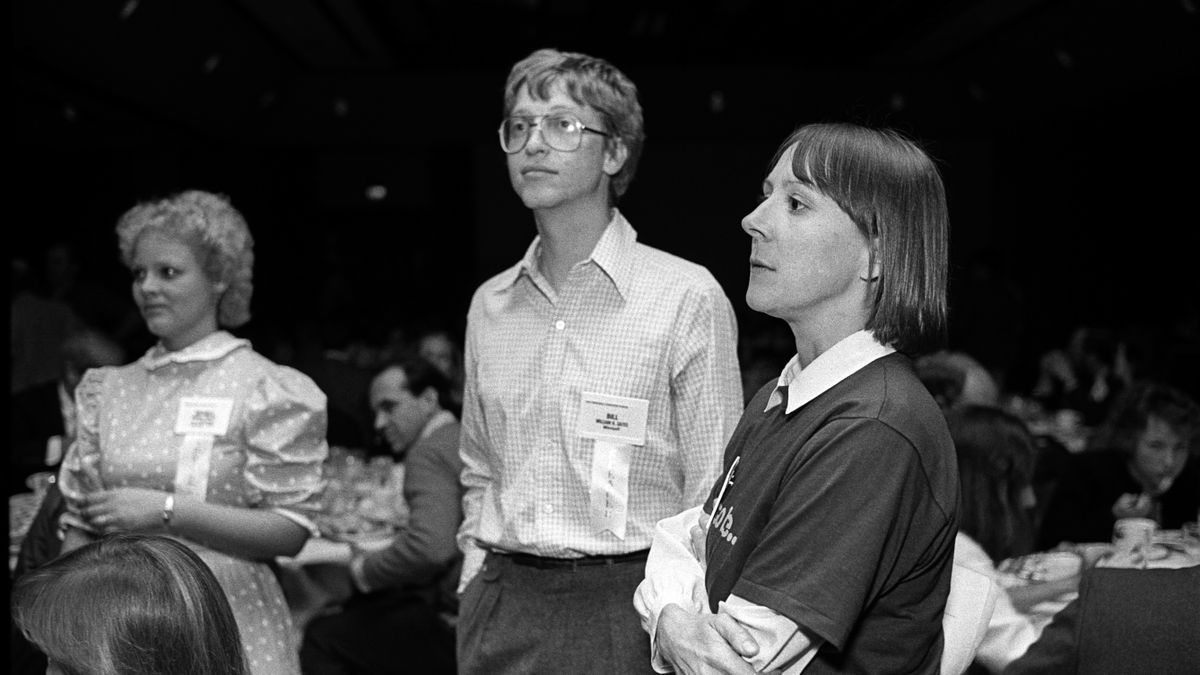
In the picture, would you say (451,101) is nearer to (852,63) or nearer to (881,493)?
(852,63)

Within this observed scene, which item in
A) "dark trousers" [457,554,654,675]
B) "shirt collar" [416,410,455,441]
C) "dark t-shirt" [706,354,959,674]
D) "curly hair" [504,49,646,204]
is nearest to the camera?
"dark t-shirt" [706,354,959,674]

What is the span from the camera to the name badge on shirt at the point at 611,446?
186 cm

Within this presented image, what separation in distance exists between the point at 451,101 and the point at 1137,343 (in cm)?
773

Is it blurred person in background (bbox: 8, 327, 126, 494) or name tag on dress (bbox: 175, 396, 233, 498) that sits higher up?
name tag on dress (bbox: 175, 396, 233, 498)

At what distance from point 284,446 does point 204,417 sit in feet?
0.48

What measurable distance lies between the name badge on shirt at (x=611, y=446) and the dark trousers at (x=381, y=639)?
1.69m

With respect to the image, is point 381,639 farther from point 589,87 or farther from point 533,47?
point 533,47

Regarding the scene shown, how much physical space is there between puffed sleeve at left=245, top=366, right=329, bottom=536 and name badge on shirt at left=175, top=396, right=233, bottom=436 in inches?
1.5

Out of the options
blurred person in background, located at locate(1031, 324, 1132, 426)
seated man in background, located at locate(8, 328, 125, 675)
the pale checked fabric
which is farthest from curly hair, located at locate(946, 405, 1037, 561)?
blurred person in background, located at locate(1031, 324, 1132, 426)

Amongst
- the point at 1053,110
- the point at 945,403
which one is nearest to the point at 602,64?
the point at 945,403

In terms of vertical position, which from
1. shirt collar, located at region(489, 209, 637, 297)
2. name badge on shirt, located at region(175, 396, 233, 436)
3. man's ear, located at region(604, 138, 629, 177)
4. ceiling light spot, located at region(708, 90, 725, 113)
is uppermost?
ceiling light spot, located at region(708, 90, 725, 113)

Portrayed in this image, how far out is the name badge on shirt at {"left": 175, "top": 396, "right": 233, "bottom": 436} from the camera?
6.91 ft

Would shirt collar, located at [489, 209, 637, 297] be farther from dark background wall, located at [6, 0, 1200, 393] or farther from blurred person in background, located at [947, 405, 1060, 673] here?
dark background wall, located at [6, 0, 1200, 393]

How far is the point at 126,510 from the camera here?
2002mm
